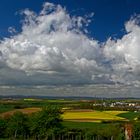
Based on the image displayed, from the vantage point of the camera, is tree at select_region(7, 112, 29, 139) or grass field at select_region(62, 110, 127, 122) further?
grass field at select_region(62, 110, 127, 122)

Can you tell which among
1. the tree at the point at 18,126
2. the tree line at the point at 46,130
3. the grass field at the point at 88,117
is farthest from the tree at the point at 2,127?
the grass field at the point at 88,117

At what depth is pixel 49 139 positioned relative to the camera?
66.1m

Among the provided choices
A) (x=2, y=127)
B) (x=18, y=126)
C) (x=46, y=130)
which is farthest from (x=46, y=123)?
(x=2, y=127)

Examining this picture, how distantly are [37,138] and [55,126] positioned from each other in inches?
154

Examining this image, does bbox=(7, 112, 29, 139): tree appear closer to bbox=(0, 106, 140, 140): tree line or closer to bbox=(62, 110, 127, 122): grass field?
bbox=(0, 106, 140, 140): tree line

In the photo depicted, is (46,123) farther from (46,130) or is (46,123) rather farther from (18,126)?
(18,126)

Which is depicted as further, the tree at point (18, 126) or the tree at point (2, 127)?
the tree at point (2, 127)

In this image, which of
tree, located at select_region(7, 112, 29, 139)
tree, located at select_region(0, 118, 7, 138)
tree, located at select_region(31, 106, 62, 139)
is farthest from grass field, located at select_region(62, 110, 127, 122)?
tree, located at select_region(0, 118, 7, 138)

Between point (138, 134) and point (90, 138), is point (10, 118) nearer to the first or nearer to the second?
point (90, 138)

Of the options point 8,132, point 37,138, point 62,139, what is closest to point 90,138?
point 62,139

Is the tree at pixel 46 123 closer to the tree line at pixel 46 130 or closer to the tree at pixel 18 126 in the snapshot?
the tree line at pixel 46 130

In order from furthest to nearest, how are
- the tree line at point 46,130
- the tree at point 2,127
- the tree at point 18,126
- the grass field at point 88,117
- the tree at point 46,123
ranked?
the grass field at point 88,117, the tree at point 2,127, the tree at point 18,126, the tree at point 46,123, the tree line at point 46,130

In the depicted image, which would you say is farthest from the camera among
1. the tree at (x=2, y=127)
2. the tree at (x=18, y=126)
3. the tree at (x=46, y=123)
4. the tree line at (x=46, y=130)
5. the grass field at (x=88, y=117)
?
the grass field at (x=88, y=117)

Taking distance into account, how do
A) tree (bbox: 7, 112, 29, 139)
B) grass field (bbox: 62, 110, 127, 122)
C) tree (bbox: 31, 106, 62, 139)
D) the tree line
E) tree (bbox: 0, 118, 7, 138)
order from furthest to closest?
grass field (bbox: 62, 110, 127, 122) → tree (bbox: 0, 118, 7, 138) → tree (bbox: 7, 112, 29, 139) → tree (bbox: 31, 106, 62, 139) → the tree line
